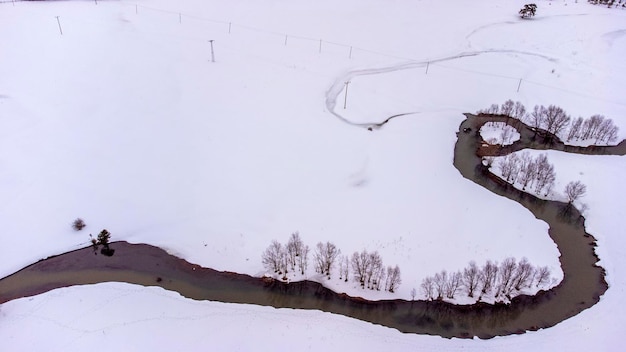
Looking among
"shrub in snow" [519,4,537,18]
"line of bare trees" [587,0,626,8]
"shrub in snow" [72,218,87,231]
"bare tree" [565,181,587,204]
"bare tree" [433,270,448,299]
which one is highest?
"line of bare trees" [587,0,626,8]

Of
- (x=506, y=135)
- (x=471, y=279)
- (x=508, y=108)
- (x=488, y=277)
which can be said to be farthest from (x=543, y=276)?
(x=508, y=108)

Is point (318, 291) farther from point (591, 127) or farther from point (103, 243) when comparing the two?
point (591, 127)

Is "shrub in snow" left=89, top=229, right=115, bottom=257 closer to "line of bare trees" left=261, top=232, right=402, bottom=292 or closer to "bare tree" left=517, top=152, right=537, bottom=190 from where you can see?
"line of bare trees" left=261, top=232, right=402, bottom=292

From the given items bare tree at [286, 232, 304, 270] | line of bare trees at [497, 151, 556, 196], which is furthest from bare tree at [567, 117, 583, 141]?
bare tree at [286, 232, 304, 270]

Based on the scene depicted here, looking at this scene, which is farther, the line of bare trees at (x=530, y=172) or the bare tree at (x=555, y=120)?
the bare tree at (x=555, y=120)

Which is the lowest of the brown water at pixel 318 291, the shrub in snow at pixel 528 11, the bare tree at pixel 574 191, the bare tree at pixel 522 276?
the brown water at pixel 318 291

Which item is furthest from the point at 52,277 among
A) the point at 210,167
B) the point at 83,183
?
the point at 210,167

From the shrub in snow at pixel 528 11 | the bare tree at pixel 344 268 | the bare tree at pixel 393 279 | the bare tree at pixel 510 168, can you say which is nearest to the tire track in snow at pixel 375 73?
the bare tree at pixel 510 168

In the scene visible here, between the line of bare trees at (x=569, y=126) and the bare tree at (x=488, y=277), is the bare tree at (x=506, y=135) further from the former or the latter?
the bare tree at (x=488, y=277)
